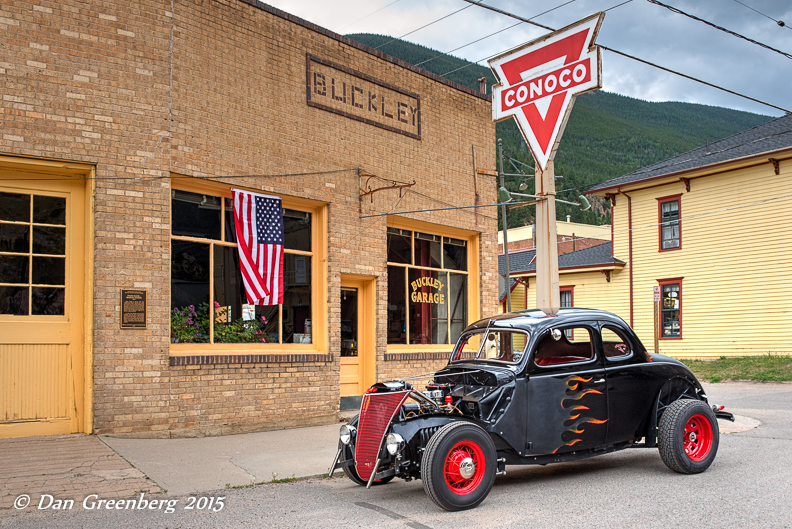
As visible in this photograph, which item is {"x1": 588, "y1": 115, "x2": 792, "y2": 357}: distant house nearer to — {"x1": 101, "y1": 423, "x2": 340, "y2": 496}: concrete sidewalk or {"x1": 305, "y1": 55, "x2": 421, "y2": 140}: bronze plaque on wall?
{"x1": 305, "y1": 55, "x2": 421, "y2": 140}: bronze plaque on wall

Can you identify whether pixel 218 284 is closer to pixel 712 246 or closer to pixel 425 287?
pixel 425 287

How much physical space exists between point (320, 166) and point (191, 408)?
4.54 metres

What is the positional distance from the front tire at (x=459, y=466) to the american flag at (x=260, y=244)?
18.5 feet

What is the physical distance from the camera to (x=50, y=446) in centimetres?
845

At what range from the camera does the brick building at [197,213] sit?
917cm

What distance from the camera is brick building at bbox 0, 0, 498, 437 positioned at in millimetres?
9172

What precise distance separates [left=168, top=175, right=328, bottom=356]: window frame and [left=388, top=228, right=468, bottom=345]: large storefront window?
175 cm

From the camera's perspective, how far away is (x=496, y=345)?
7.71 meters

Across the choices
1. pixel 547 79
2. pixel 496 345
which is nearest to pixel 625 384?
pixel 496 345

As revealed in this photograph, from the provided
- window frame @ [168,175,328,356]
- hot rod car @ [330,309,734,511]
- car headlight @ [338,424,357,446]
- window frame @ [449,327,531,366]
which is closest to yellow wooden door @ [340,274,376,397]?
window frame @ [168,175,328,356]

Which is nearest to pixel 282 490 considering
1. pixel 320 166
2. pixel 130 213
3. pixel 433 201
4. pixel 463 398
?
pixel 463 398

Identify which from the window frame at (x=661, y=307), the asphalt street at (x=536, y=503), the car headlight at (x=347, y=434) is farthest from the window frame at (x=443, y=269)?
the window frame at (x=661, y=307)

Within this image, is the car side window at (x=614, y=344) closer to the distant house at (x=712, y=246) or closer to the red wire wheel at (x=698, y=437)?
the red wire wheel at (x=698, y=437)

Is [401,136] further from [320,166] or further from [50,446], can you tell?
[50,446]
